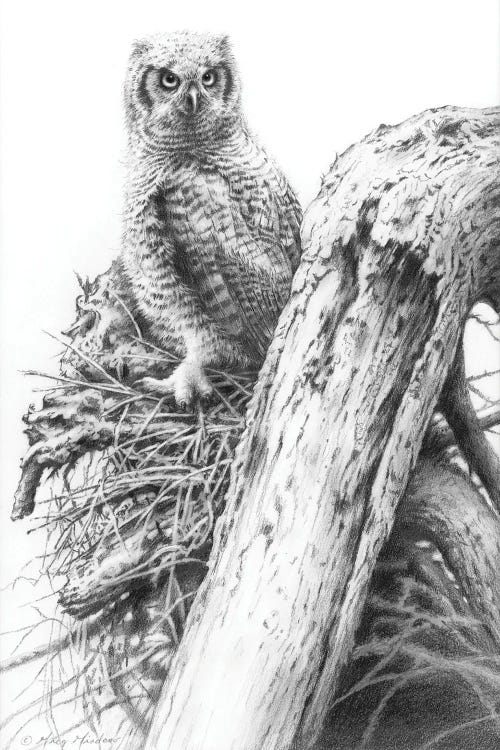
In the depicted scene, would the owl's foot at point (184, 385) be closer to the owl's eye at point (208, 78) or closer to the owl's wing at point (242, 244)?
the owl's wing at point (242, 244)

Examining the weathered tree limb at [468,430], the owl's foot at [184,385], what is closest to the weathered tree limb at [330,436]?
the weathered tree limb at [468,430]

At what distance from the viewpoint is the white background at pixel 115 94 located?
1.15 m

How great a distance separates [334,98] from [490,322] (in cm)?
46

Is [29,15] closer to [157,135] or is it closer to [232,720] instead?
[157,135]

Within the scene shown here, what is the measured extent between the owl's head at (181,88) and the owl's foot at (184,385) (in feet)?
1.31

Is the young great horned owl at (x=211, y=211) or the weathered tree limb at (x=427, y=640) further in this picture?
the young great horned owl at (x=211, y=211)

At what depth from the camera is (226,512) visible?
99 cm

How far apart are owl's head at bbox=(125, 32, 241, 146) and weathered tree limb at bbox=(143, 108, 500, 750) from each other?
29cm

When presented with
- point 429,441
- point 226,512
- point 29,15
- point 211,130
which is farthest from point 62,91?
point 429,441

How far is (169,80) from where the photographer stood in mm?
1150

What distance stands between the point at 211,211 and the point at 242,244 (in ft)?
0.26
